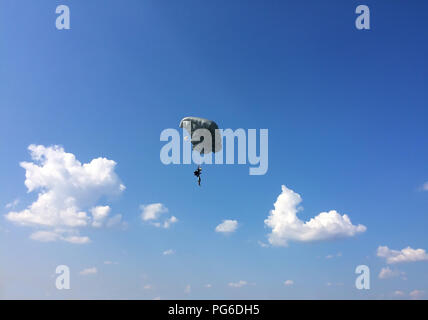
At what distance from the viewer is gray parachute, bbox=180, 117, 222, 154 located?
180ft

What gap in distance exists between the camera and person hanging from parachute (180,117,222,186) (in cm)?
5484

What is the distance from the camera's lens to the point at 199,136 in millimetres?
55094

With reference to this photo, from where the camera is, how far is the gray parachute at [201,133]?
54844 mm

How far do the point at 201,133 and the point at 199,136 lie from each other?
2.44ft

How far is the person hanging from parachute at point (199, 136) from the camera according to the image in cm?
5484

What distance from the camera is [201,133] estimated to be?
2157 inches
